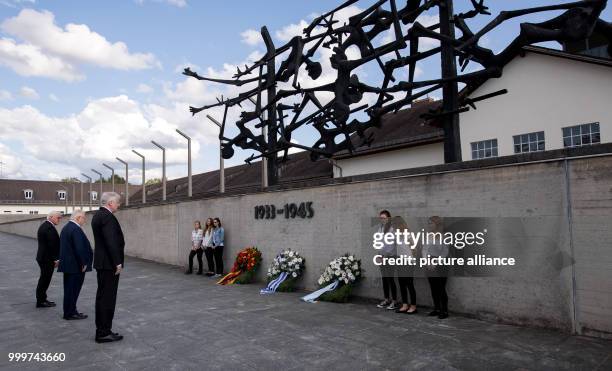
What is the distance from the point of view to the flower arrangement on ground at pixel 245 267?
1199cm

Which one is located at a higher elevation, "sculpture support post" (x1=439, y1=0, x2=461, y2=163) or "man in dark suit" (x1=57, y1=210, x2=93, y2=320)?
"sculpture support post" (x1=439, y1=0, x2=461, y2=163)

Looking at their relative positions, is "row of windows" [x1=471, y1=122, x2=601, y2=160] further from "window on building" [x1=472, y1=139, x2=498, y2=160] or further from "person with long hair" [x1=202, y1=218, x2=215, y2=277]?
"person with long hair" [x1=202, y1=218, x2=215, y2=277]

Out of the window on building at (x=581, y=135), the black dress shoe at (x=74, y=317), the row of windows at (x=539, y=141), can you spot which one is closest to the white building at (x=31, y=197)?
the row of windows at (x=539, y=141)

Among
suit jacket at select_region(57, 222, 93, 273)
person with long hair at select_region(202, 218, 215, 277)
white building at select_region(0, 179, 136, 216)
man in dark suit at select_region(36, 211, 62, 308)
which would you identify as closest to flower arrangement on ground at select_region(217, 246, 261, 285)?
person with long hair at select_region(202, 218, 215, 277)


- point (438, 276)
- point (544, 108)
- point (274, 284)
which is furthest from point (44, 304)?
point (544, 108)

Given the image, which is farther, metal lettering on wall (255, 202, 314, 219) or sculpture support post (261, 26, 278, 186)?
sculpture support post (261, 26, 278, 186)

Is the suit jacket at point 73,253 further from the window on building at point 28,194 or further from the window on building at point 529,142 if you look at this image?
the window on building at point 28,194

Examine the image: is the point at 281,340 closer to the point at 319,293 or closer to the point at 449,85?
the point at 319,293

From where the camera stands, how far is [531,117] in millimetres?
16688

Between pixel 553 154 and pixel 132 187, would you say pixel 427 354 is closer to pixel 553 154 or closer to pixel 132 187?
pixel 553 154

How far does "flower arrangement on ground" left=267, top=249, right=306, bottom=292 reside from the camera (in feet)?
34.8

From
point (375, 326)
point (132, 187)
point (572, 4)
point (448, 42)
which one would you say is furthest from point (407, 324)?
point (132, 187)

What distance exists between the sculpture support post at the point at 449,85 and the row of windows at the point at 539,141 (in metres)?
7.81

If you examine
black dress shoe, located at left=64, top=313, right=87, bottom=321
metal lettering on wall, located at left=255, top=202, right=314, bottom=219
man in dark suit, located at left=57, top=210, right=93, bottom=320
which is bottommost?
black dress shoe, located at left=64, top=313, right=87, bottom=321
